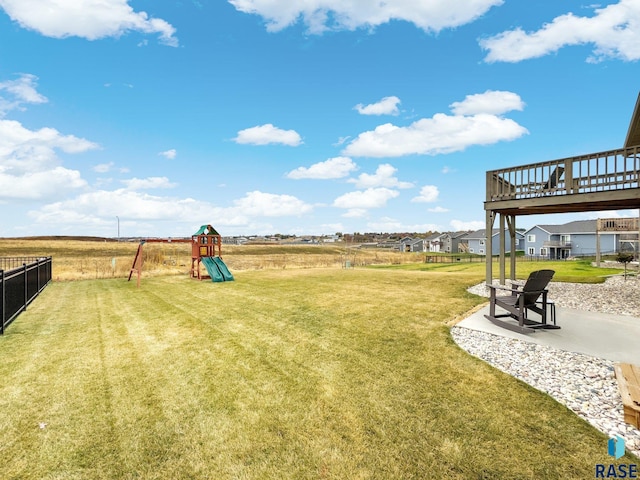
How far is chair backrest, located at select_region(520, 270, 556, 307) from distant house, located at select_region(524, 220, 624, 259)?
158 ft

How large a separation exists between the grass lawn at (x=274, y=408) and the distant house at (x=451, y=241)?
66730 millimetres

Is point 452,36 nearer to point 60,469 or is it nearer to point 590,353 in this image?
point 590,353

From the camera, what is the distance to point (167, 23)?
15.5m

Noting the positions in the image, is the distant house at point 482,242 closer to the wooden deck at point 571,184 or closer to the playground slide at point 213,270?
the wooden deck at point 571,184

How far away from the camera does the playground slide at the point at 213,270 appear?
1459 centimetres

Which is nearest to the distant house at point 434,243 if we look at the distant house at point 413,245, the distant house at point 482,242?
the distant house at point 413,245

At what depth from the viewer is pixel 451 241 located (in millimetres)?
70000

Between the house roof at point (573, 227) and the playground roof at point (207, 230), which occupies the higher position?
the house roof at point (573, 227)

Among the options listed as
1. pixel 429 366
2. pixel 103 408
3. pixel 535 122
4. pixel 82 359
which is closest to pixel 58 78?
pixel 82 359

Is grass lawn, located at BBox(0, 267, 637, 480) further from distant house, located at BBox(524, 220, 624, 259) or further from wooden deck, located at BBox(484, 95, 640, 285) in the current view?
distant house, located at BBox(524, 220, 624, 259)

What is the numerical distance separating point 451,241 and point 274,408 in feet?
238

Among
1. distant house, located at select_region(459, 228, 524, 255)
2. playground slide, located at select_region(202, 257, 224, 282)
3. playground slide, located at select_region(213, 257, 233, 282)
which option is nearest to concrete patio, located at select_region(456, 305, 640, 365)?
playground slide, located at select_region(213, 257, 233, 282)

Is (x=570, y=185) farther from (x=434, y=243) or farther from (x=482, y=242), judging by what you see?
(x=434, y=243)

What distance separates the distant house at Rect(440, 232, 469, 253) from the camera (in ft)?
224
